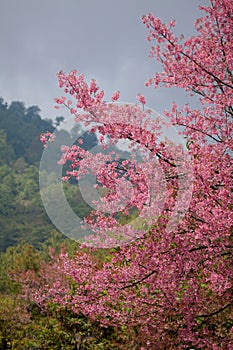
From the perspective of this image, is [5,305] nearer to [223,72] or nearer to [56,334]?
[56,334]

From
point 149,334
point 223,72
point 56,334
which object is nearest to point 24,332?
point 56,334

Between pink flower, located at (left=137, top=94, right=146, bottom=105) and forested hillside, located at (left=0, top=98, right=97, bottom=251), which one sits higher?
forested hillside, located at (left=0, top=98, right=97, bottom=251)

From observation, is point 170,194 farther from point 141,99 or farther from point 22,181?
point 22,181

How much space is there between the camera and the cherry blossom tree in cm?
369

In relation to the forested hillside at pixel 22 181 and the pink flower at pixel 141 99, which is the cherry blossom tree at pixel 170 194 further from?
the forested hillside at pixel 22 181

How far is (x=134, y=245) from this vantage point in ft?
13.3

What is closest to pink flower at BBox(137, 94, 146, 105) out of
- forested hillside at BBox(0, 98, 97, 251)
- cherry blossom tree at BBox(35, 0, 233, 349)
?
cherry blossom tree at BBox(35, 0, 233, 349)

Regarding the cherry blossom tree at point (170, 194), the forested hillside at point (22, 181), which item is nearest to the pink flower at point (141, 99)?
the cherry blossom tree at point (170, 194)

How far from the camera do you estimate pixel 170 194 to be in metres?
3.65

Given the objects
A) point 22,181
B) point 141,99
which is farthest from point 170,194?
point 22,181

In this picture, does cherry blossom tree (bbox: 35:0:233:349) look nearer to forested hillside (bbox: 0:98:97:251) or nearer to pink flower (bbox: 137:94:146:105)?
pink flower (bbox: 137:94:146:105)

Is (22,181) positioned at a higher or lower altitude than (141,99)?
higher

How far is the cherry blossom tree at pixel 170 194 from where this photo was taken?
3691 millimetres

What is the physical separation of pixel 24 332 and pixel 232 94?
6.50 m
